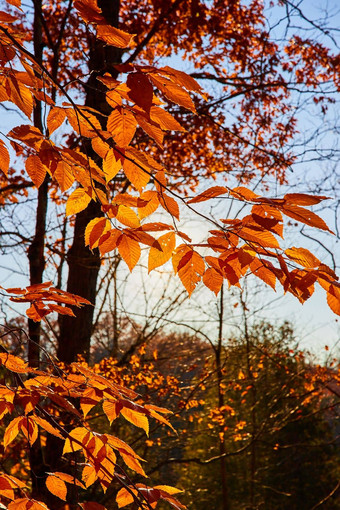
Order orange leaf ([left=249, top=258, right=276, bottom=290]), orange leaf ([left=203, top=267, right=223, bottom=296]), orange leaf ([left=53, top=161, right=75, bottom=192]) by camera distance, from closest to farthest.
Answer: orange leaf ([left=249, top=258, right=276, bottom=290]) < orange leaf ([left=203, top=267, right=223, bottom=296]) < orange leaf ([left=53, top=161, right=75, bottom=192])

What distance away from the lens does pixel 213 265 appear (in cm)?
150

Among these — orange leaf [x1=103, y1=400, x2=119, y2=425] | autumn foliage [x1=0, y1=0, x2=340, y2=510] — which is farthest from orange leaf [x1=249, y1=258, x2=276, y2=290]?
orange leaf [x1=103, y1=400, x2=119, y2=425]

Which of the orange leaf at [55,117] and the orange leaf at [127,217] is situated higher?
the orange leaf at [55,117]

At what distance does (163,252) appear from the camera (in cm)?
144

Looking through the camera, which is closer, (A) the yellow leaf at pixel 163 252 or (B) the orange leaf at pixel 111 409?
(A) the yellow leaf at pixel 163 252

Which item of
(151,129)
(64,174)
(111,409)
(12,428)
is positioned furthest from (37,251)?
(151,129)

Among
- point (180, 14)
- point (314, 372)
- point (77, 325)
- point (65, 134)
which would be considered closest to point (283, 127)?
point (180, 14)

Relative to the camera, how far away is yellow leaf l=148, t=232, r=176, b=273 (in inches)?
56.7

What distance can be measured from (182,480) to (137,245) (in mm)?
17532

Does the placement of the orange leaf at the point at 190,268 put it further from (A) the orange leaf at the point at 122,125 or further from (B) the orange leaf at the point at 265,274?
(A) the orange leaf at the point at 122,125

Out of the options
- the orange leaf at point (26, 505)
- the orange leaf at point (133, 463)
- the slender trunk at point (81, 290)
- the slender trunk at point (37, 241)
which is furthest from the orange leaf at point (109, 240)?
the slender trunk at point (81, 290)

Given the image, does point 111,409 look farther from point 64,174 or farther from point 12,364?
point 64,174

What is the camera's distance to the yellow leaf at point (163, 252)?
1440mm

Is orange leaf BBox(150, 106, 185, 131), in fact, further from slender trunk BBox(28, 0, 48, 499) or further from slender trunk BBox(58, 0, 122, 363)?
slender trunk BBox(58, 0, 122, 363)
